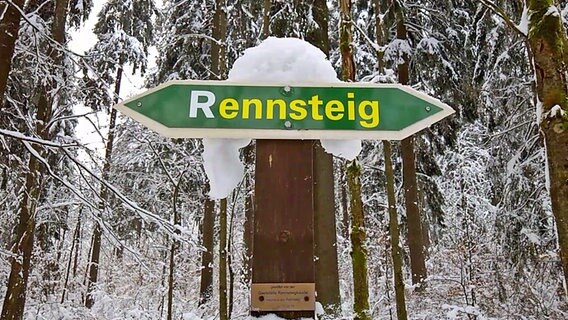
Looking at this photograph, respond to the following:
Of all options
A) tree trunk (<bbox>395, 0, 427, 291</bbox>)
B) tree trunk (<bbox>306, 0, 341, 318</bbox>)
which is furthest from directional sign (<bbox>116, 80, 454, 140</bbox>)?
tree trunk (<bbox>395, 0, 427, 291</bbox>)

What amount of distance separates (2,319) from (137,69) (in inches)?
416

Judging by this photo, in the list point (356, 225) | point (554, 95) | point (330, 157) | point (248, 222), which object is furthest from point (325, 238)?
point (554, 95)

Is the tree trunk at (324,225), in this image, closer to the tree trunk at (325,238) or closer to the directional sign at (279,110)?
the tree trunk at (325,238)

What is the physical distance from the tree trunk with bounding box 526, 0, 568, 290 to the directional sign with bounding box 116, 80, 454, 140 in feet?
6.39

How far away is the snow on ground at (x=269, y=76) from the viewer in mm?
1613

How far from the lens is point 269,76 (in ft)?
5.41

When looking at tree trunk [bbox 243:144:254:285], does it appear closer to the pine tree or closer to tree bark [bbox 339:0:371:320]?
the pine tree

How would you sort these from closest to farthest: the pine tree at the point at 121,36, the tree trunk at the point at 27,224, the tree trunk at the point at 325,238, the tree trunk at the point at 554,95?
the tree trunk at the point at 554,95 < the tree trunk at the point at 27,224 < the tree trunk at the point at 325,238 < the pine tree at the point at 121,36

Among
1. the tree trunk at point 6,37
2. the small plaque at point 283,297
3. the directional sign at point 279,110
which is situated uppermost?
the tree trunk at point 6,37

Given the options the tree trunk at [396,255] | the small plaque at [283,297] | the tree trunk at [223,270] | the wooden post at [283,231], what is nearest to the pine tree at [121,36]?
the tree trunk at [223,270]

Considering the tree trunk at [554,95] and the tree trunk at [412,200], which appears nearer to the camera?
the tree trunk at [554,95]

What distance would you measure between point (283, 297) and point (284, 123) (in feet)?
1.83

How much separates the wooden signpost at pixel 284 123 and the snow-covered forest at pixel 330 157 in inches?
3.6

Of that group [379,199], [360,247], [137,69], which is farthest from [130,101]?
[137,69]
